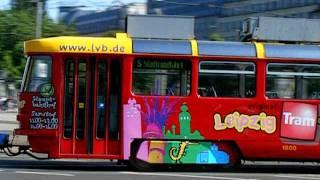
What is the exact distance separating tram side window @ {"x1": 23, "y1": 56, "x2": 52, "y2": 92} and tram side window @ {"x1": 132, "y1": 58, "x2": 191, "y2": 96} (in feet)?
5.86

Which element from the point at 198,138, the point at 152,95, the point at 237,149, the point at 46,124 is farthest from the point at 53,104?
the point at 237,149

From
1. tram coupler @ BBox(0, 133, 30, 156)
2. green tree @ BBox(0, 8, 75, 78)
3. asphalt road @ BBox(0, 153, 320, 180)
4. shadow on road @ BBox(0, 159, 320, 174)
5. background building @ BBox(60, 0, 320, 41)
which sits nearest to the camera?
asphalt road @ BBox(0, 153, 320, 180)

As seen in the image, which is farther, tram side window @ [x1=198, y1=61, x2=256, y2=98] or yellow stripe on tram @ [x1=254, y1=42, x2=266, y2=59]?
yellow stripe on tram @ [x1=254, y1=42, x2=266, y2=59]

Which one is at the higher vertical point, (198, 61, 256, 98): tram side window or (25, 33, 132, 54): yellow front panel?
(25, 33, 132, 54): yellow front panel

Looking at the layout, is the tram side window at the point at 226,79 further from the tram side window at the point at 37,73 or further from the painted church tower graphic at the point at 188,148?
the tram side window at the point at 37,73

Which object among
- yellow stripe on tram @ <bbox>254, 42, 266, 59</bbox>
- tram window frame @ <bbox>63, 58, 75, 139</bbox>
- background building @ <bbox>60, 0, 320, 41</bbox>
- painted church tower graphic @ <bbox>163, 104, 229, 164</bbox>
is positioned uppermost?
background building @ <bbox>60, 0, 320, 41</bbox>

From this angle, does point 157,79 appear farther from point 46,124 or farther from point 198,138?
point 46,124

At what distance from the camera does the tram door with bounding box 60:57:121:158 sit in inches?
555

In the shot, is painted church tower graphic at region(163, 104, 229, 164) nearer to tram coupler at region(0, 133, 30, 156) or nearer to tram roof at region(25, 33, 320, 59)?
tram roof at region(25, 33, 320, 59)

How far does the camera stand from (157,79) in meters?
14.2

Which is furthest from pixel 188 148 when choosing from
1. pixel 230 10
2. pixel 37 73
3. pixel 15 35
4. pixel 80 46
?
pixel 230 10

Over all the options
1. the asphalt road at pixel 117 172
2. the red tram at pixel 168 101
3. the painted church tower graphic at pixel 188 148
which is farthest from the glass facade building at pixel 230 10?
the painted church tower graphic at pixel 188 148

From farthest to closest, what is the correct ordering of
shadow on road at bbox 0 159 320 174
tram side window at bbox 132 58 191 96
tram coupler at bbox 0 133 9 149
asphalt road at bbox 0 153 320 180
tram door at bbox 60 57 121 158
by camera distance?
shadow on road at bbox 0 159 320 174, tram coupler at bbox 0 133 9 149, tram side window at bbox 132 58 191 96, tram door at bbox 60 57 121 158, asphalt road at bbox 0 153 320 180

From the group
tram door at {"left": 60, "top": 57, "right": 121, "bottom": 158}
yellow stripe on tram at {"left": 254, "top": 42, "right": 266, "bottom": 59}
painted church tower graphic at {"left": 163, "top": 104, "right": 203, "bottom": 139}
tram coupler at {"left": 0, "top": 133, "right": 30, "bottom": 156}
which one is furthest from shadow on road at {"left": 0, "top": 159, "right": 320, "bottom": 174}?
yellow stripe on tram at {"left": 254, "top": 42, "right": 266, "bottom": 59}
